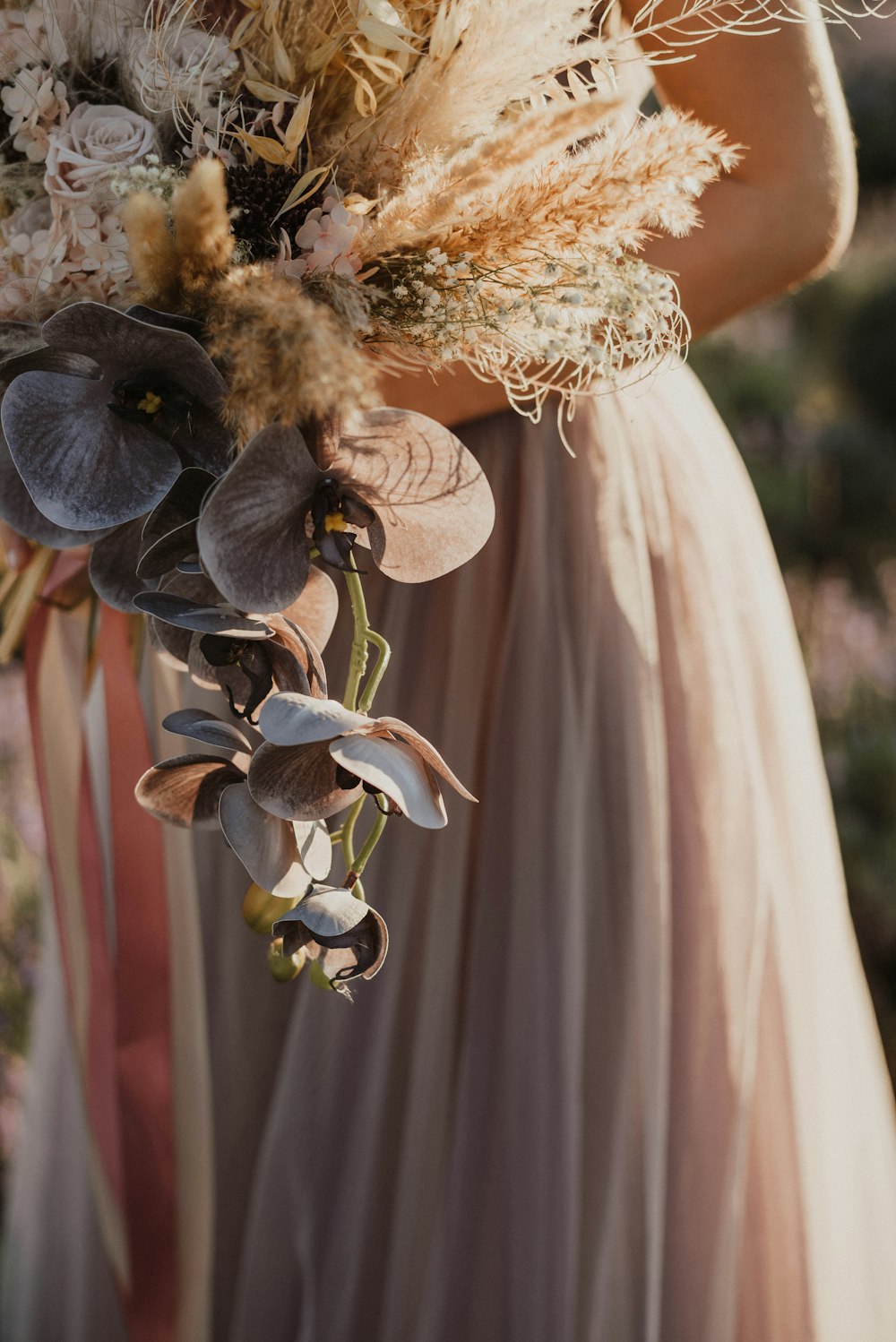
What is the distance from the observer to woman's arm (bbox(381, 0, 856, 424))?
732 mm

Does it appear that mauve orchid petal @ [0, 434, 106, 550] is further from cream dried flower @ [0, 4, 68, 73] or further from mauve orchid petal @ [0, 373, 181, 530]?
cream dried flower @ [0, 4, 68, 73]

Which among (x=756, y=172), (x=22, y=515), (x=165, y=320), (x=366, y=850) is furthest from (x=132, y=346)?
(x=756, y=172)

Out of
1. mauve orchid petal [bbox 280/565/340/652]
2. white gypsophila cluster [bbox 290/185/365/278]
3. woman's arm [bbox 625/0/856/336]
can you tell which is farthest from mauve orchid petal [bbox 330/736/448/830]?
woman's arm [bbox 625/0/856/336]

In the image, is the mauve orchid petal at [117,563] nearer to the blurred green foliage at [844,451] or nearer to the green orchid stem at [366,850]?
the green orchid stem at [366,850]

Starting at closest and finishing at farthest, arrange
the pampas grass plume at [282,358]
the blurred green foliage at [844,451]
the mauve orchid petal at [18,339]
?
the pampas grass plume at [282,358] → the mauve orchid petal at [18,339] → the blurred green foliage at [844,451]

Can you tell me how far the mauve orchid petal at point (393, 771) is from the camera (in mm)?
387

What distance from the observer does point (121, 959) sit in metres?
0.83

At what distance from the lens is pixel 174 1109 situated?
0.86 meters

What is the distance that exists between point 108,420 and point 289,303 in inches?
4.2

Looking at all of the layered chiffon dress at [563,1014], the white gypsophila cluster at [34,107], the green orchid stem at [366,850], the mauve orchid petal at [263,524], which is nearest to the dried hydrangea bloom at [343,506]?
the mauve orchid petal at [263,524]

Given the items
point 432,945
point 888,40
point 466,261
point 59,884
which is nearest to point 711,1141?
point 432,945

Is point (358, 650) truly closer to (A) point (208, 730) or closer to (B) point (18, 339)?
(A) point (208, 730)

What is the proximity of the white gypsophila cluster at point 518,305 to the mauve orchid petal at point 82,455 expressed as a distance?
123 mm

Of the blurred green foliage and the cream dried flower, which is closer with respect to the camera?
the cream dried flower
